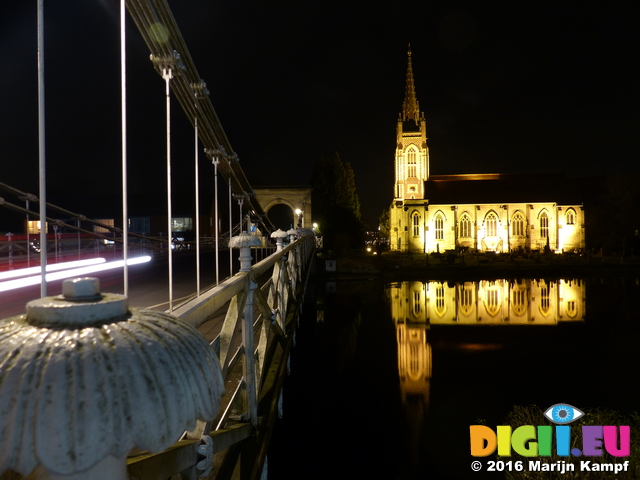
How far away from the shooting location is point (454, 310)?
2398cm

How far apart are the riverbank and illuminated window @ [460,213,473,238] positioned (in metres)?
15.0

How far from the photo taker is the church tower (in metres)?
69.9

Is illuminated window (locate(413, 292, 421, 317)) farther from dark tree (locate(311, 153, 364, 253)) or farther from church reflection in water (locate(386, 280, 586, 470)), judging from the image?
dark tree (locate(311, 153, 364, 253))

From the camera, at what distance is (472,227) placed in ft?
198

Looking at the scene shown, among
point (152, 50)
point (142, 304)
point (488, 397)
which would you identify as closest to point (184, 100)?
point (152, 50)

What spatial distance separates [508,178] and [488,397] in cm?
6232

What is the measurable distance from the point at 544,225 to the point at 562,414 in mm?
56358

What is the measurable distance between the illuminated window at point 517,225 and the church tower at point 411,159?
44.8 feet

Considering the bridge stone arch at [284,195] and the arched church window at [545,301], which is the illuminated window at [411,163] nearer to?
the bridge stone arch at [284,195]

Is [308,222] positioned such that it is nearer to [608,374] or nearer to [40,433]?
[608,374]

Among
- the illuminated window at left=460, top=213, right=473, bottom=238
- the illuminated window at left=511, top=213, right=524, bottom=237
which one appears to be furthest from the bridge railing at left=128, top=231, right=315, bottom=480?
the illuminated window at left=511, top=213, right=524, bottom=237

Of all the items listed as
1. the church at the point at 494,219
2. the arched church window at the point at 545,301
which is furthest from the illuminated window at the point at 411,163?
the arched church window at the point at 545,301

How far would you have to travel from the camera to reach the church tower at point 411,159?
69875 millimetres

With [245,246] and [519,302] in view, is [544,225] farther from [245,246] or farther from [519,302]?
[245,246]
